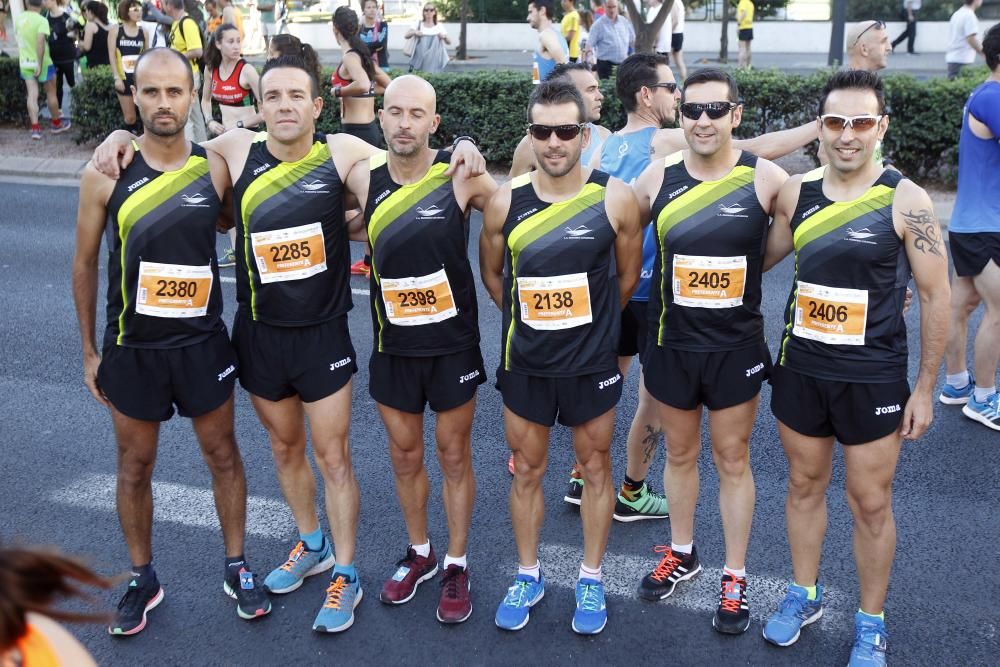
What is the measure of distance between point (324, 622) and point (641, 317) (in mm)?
1994

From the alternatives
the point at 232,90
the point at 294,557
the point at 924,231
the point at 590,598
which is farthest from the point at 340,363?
the point at 232,90

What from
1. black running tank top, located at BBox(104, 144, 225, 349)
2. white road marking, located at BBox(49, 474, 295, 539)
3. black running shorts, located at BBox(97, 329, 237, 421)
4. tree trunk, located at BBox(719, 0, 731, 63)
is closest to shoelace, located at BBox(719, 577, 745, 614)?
white road marking, located at BBox(49, 474, 295, 539)

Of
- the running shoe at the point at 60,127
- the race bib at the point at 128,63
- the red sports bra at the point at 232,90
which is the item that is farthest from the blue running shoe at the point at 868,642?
the running shoe at the point at 60,127

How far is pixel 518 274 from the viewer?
157 inches

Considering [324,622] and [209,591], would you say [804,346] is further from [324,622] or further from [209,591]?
[209,591]

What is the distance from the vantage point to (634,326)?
4.93 metres

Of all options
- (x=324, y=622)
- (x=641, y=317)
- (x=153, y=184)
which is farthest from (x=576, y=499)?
(x=153, y=184)

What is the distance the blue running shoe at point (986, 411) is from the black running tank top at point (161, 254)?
4.28 meters

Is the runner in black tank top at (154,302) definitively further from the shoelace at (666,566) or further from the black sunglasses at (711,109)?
the black sunglasses at (711,109)

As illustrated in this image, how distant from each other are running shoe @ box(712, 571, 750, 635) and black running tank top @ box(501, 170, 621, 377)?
1002 mm

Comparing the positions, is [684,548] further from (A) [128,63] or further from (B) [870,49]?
(A) [128,63]

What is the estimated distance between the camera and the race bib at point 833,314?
3.66 meters

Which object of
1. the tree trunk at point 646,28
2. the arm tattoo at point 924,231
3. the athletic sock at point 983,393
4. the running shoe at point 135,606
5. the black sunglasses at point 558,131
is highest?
the tree trunk at point 646,28

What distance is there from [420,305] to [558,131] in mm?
867
